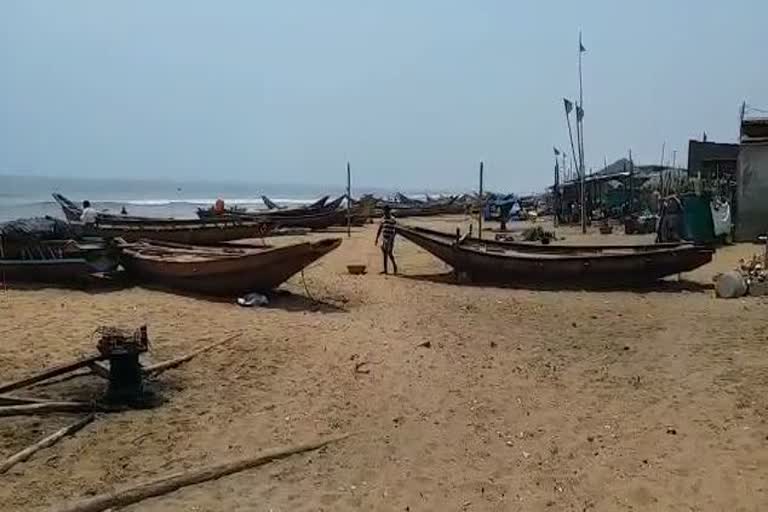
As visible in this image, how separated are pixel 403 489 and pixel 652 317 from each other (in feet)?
22.1

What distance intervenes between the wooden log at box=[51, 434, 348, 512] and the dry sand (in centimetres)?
8

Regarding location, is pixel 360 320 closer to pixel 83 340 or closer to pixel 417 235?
pixel 83 340

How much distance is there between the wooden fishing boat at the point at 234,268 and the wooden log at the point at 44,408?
5.14 metres

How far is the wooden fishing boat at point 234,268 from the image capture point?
11375 millimetres

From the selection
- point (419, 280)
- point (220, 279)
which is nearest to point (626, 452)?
point (220, 279)

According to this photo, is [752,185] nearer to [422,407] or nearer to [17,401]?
[422,407]

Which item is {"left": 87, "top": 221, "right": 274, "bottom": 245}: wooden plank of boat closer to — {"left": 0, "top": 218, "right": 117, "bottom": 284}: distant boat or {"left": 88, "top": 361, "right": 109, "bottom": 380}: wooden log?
{"left": 0, "top": 218, "right": 117, "bottom": 284}: distant boat

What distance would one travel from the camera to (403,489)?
5.03m

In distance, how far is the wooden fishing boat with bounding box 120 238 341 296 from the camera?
1138 cm

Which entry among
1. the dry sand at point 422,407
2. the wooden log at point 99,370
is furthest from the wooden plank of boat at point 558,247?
the wooden log at point 99,370

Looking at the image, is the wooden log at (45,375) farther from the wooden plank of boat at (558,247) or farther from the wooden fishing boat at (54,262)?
the wooden plank of boat at (558,247)

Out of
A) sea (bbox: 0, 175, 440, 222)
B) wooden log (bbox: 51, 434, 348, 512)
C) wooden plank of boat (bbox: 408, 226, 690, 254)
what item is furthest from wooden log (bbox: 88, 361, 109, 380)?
sea (bbox: 0, 175, 440, 222)

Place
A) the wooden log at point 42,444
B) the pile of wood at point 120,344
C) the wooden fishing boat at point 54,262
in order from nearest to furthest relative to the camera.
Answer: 1. the wooden log at point 42,444
2. the pile of wood at point 120,344
3. the wooden fishing boat at point 54,262

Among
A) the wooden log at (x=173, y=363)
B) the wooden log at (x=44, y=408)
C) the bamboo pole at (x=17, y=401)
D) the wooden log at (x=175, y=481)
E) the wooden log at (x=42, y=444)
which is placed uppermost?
the wooden log at (x=173, y=363)
